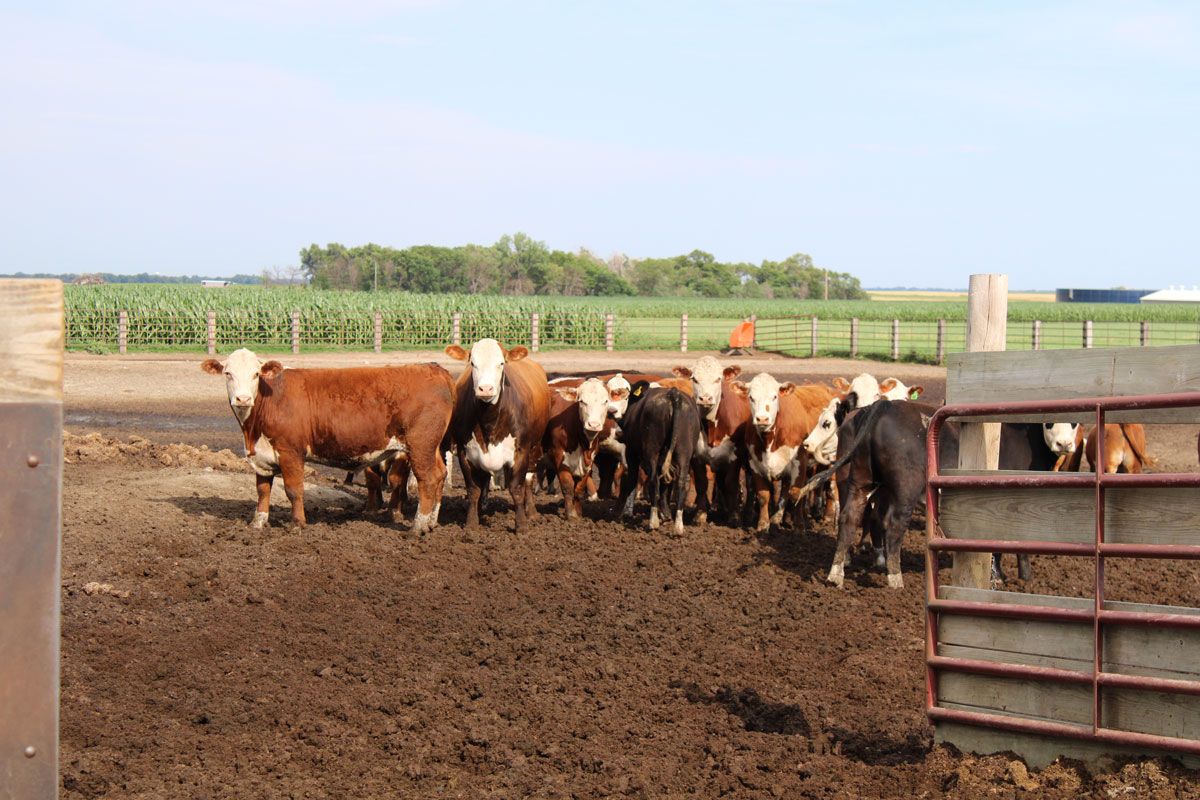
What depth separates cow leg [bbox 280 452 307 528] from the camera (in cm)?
1152

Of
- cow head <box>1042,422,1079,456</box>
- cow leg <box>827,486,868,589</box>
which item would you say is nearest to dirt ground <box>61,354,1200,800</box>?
cow leg <box>827,486,868,589</box>

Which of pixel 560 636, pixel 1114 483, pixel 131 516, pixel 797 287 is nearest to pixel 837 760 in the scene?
pixel 1114 483

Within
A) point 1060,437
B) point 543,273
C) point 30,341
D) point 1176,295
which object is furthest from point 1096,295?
point 30,341

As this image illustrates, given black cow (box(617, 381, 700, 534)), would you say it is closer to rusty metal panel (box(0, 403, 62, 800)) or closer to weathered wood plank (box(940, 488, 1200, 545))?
weathered wood plank (box(940, 488, 1200, 545))

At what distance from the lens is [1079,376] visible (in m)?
5.16

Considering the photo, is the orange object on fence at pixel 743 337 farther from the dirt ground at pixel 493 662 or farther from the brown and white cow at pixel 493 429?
the brown and white cow at pixel 493 429

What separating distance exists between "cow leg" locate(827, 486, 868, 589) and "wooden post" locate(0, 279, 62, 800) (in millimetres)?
7977

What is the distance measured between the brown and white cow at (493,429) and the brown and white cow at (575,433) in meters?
0.60

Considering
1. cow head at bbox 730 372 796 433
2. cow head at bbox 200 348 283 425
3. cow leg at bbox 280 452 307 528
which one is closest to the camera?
cow head at bbox 200 348 283 425

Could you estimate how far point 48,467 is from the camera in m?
2.43

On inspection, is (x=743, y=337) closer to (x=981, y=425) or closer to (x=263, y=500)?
(x=263, y=500)

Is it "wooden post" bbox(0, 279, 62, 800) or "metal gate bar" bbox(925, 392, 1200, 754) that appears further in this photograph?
"metal gate bar" bbox(925, 392, 1200, 754)

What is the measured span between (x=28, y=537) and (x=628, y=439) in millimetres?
10961

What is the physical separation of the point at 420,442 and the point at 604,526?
201 cm
